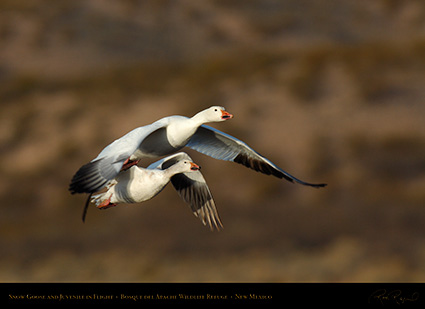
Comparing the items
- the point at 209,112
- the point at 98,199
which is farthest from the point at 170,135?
the point at 98,199

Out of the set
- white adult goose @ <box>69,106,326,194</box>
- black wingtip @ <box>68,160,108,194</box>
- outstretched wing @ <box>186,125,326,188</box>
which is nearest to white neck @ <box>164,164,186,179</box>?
white adult goose @ <box>69,106,326,194</box>

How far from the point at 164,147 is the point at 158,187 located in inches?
21.7

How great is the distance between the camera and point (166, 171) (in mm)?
6184

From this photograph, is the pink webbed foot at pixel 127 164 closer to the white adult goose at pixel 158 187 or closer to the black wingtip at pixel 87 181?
the white adult goose at pixel 158 187

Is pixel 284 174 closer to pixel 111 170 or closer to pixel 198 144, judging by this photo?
pixel 198 144

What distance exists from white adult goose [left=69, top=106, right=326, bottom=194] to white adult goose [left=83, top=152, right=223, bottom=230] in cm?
13

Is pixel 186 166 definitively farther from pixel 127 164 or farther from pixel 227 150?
pixel 227 150

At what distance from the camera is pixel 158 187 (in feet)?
20.1

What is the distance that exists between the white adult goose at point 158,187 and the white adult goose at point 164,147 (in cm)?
13

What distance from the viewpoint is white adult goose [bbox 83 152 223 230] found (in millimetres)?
6145

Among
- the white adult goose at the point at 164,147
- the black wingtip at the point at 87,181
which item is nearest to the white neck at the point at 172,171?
the white adult goose at the point at 164,147

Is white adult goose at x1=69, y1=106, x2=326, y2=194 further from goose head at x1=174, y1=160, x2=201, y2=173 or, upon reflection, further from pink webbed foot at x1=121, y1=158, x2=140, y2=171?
goose head at x1=174, y1=160, x2=201, y2=173

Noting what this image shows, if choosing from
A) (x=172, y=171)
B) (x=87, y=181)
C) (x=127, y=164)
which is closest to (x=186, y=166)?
(x=172, y=171)

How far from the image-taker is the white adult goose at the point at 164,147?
5.61m
